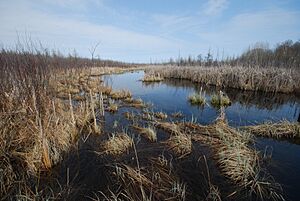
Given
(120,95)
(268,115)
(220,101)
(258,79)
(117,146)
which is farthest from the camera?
(258,79)

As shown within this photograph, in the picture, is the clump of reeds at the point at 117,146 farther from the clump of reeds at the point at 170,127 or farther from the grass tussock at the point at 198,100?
the grass tussock at the point at 198,100

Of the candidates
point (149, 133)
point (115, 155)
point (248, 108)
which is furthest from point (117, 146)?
point (248, 108)

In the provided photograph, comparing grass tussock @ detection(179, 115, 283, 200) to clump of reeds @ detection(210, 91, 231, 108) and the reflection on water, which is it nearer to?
the reflection on water

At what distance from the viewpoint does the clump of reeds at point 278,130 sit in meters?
6.81

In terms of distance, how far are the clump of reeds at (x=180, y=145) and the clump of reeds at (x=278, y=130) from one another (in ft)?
9.13

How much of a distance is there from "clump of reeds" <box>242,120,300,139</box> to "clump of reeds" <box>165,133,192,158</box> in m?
2.78

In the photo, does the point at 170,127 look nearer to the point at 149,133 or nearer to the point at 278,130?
the point at 149,133

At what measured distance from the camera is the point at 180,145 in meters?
5.66

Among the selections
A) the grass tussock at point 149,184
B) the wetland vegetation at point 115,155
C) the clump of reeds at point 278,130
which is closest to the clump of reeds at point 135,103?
the wetland vegetation at point 115,155

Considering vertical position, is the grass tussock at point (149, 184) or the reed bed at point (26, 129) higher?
the reed bed at point (26, 129)

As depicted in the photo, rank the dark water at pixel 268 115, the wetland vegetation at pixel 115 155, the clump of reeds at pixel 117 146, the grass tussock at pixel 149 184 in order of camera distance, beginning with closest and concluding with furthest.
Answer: the grass tussock at pixel 149 184 → the wetland vegetation at pixel 115 155 → the dark water at pixel 268 115 → the clump of reeds at pixel 117 146

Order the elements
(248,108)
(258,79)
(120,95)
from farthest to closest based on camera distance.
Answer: (258,79) → (120,95) → (248,108)

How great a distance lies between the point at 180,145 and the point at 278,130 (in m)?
3.75

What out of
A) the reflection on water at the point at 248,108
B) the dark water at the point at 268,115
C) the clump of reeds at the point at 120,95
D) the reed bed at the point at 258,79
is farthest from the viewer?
the reed bed at the point at 258,79
